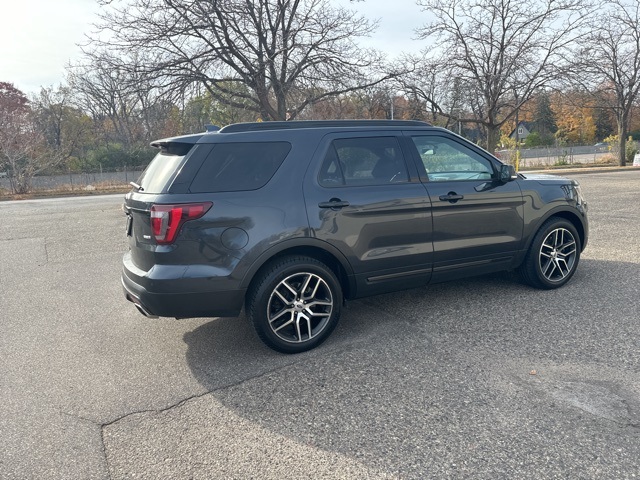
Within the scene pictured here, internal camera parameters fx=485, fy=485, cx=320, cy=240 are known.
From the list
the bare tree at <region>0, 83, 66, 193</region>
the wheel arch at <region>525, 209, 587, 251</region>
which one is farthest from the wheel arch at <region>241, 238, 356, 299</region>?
the bare tree at <region>0, 83, 66, 193</region>

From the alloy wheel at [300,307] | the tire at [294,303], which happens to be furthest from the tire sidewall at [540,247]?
the alloy wheel at [300,307]

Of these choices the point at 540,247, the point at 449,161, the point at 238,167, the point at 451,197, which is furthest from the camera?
the point at 540,247

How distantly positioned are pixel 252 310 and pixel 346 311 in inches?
Result: 54.5

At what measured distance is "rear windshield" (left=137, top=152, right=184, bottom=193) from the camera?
12.0 ft

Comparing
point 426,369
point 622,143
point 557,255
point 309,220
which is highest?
point 622,143

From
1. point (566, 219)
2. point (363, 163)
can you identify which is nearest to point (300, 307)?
point (363, 163)

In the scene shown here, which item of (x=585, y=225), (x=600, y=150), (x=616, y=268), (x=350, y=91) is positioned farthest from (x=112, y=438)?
(x=600, y=150)

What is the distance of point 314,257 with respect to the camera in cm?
399

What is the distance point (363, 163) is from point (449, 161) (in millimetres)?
987

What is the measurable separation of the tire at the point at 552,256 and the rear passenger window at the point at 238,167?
113 inches

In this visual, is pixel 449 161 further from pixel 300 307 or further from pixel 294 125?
pixel 300 307

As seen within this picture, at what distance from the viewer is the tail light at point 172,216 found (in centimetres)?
346

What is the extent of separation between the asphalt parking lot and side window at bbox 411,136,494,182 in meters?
1.27

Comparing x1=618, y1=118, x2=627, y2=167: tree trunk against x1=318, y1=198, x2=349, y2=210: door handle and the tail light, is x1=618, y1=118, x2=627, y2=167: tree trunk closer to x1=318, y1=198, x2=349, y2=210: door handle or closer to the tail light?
x1=318, y1=198, x2=349, y2=210: door handle
